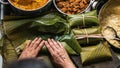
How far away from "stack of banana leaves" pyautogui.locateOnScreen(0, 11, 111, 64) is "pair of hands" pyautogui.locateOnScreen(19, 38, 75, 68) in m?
0.04

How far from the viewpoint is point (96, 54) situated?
2174 millimetres

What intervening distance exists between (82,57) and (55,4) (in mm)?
483

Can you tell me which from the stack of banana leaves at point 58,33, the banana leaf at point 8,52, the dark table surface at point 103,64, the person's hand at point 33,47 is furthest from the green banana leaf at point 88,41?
the banana leaf at point 8,52

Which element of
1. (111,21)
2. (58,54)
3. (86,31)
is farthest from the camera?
(111,21)

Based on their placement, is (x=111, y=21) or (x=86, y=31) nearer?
(x=86, y=31)

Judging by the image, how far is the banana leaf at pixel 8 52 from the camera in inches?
86.5

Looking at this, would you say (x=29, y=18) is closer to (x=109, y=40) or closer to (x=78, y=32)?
(x=78, y=32)

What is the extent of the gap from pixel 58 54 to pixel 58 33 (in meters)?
0.20

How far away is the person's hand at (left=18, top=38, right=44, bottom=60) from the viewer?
7.06 feet

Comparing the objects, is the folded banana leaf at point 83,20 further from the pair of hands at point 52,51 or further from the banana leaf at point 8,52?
the banana leaf at point 8,52

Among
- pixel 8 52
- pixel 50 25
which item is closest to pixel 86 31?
pixel 50 25

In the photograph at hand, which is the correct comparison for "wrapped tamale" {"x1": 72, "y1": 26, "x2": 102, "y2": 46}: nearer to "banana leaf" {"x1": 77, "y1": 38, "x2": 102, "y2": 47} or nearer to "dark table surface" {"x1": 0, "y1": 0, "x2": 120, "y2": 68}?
"banana leaf" {"x1": 77, "y1": 38, "x2": 102, "y2": 47}

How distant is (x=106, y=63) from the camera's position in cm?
219

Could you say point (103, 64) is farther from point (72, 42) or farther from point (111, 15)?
point (111, 15)
